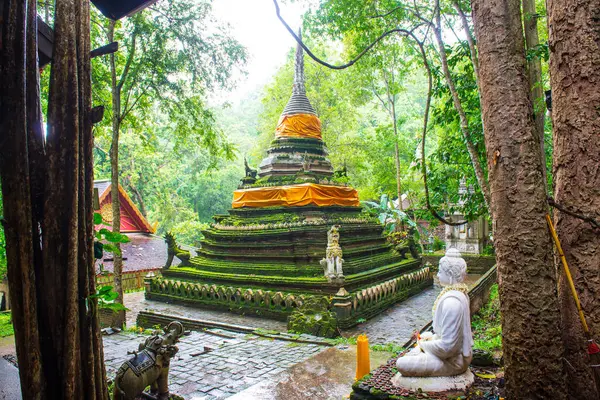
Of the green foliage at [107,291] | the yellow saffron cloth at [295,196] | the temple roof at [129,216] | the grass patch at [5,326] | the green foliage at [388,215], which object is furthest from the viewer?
the temple roof at [129,216]

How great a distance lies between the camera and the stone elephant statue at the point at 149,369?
12.7ft

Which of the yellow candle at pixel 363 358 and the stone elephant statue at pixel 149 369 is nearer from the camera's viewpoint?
the stone elephant statue at pixel 149 369

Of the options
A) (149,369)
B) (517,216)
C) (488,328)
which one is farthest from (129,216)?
(517,216)

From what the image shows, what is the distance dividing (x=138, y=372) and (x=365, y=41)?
27.1 ft

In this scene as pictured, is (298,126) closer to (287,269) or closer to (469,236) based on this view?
(287,269)

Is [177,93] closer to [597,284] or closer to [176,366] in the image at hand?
[176,366]

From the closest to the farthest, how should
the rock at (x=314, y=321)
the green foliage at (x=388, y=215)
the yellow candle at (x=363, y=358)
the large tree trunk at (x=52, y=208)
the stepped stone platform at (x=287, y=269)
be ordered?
the large tree trunk at (x=52, y=208) < the yellow candle at (x=363, y=358) < the rock at (x=314, y=321) < the stepped stone platform at (x=287, y=269) < the green foliage at (x=388, y=215)

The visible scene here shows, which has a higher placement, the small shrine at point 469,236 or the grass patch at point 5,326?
the small shrine at point 469,236

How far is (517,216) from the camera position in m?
2.83

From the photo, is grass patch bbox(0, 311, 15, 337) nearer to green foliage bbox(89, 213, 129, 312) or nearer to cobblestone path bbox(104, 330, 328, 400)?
cobblestone path bbox(104, 330, 328, 400)

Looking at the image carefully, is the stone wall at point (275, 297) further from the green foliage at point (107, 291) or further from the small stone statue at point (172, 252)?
the green foliage at point (107, 291)

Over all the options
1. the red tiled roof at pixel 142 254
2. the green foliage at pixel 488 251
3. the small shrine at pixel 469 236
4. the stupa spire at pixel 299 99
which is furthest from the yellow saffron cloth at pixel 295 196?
the green foliage at pixel 488 251

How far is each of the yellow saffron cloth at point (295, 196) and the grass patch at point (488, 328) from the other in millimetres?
4975

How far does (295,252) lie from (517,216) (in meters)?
8.29
